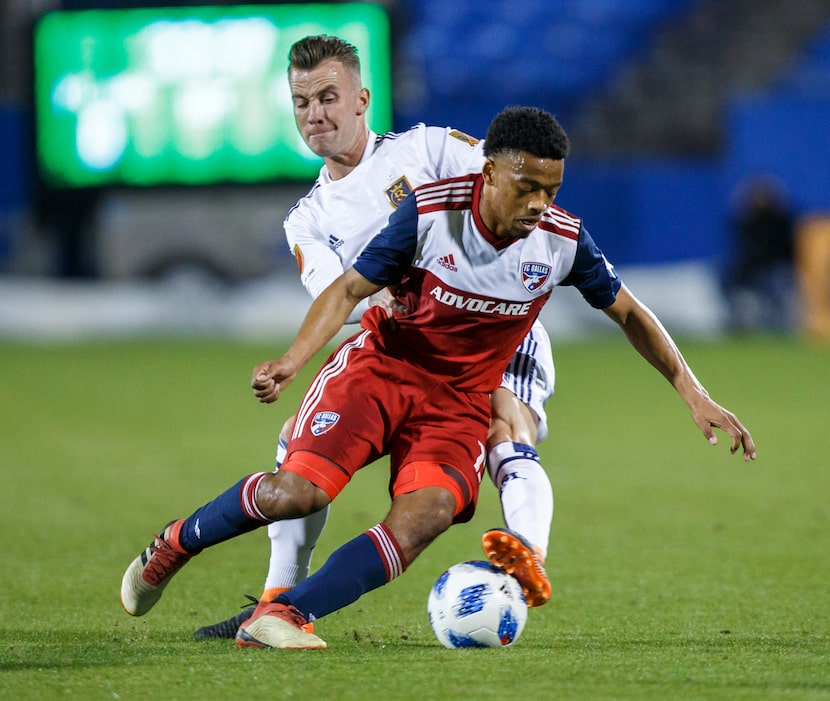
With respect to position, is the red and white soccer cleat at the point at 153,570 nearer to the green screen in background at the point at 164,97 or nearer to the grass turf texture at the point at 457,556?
the grass turf texture at the point at 457,556

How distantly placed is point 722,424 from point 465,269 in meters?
0.91

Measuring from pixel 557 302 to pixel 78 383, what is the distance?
6.20 m

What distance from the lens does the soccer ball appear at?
396cm

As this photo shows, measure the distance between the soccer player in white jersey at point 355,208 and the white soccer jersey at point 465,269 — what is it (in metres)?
0.20

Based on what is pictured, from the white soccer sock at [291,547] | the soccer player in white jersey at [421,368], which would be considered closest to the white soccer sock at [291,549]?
the white soccer sock at [291,547]

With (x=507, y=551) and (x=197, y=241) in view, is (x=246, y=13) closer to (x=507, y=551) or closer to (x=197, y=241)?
(x=197, y=241)

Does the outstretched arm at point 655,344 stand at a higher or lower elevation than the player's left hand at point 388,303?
lower

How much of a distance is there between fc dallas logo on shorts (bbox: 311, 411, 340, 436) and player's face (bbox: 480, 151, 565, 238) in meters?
0.75

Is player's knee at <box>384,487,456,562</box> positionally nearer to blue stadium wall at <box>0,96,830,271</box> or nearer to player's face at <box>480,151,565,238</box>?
player's face at <box>480,151,565,238</box>

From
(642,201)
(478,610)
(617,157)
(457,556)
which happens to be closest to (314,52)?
(478,610)

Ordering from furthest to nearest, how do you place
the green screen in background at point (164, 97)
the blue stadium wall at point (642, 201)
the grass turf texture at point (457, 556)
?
1. the blue stadium wall at point (642, 201)
2. the green screen in background at point (164, 97)
3. the grass turf texture at point (457, 556)

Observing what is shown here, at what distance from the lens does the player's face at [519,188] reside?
398 cm

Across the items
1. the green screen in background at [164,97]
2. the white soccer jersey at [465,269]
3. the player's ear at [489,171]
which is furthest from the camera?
the green screen in background at [164,97]

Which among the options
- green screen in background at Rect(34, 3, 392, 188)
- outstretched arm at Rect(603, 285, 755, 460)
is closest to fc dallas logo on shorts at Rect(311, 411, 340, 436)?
outstretched arm at Rect(603, 285, 755, 460)
